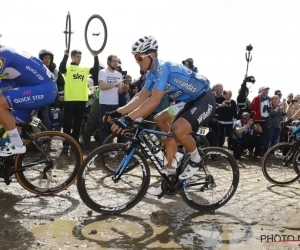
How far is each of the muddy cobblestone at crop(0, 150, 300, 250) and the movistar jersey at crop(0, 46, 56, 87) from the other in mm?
1678

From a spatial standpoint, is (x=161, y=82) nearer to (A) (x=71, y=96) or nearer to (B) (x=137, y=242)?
(B) (x=137, y=242)

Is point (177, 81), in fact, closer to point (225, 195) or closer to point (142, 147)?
point (142, 147)

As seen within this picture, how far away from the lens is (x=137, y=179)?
5238 millimetres

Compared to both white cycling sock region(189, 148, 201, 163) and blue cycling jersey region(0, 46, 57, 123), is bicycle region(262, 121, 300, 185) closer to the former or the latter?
white cycling sock region(189, 148, 201, 163)

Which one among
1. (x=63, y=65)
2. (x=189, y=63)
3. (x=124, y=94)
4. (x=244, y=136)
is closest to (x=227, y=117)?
(x=244, y=136)

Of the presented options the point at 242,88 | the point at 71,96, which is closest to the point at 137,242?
the point at 71,96

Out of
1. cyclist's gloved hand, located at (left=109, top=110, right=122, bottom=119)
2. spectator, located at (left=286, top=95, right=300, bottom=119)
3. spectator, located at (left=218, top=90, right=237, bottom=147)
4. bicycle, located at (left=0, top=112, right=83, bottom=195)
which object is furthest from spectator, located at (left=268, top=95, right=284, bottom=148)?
cyclist's gloved hand, located at (left=109, top=110, right=122, bottom=119)

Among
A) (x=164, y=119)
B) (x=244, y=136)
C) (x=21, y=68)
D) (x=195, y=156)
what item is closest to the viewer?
(x=21, y=68)

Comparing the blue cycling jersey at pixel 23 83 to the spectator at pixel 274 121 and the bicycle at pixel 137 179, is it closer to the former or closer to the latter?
the bicycle at pixel 137 179

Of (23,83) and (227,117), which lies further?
(227,117)

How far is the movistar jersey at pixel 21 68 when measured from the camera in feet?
16.1

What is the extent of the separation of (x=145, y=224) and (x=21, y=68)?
2.58m

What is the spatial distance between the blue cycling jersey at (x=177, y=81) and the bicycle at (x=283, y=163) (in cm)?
306

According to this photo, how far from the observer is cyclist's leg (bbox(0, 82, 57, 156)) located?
5012 mm
